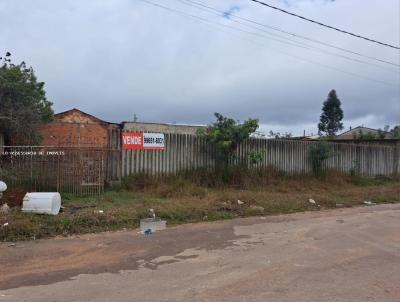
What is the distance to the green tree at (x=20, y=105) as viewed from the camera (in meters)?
15.1

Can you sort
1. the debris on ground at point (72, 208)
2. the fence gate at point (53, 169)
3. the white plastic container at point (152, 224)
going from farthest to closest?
the fence gate at point (53, 169)
the debris on ground at point (72, 208)
the white plastic container at point (152, 224)

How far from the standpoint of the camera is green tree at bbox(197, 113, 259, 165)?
1623cm

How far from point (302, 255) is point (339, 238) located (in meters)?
2.01

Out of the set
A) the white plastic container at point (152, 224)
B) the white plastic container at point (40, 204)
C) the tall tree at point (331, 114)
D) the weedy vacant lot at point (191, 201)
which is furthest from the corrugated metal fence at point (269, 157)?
the tall tree at point (331, 114)

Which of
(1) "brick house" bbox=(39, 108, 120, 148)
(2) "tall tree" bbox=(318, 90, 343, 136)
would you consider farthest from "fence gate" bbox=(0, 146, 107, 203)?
(2) "tall tree" bbox=(318, 90, 343, 136)

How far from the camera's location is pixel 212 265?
720cm

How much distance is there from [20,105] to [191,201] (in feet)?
23.8

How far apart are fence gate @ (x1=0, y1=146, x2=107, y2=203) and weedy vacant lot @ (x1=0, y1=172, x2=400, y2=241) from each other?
61 cm

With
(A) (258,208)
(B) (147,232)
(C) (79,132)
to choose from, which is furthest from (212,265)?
(C) (79,132)

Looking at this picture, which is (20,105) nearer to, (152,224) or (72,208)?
(72,208)

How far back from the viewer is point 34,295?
563 centimetres

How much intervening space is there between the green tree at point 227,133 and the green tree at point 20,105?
5.77 meters

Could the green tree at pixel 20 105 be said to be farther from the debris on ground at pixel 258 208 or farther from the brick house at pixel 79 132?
the debris on ground at pixel 258 208

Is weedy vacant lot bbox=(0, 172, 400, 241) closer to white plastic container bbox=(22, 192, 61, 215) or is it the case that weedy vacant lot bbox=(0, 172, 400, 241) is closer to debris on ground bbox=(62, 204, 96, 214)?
debris on ground bbox=(62, 204, 96, 214)
